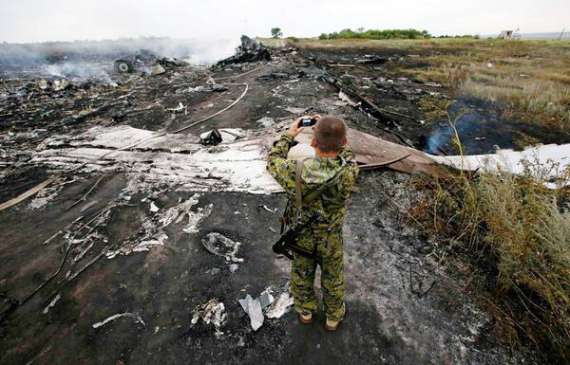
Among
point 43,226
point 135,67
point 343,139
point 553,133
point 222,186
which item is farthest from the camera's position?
point 135,67

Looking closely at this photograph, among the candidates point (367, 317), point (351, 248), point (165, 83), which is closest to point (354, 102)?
point (351, 248)

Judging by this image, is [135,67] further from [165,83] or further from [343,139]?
[343,139]

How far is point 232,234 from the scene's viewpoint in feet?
10.6

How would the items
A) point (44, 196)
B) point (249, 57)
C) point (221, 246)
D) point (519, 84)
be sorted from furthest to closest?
1. point (249, 57)
2. point (519, 84)
3. point (44, 196)
4. point (221, 246)

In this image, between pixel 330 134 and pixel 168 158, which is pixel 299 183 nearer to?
pixel 330 134

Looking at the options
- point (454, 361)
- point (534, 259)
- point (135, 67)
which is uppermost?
point (135, 67)

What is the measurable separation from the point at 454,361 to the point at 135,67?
712 inches

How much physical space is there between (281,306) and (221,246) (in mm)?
1015

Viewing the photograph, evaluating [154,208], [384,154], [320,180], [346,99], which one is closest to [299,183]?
[320,180]

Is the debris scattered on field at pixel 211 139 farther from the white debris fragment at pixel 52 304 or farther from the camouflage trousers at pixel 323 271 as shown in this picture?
the camouflage trousers at pixel 323 271

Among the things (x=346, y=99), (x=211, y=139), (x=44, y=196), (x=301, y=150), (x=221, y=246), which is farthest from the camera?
(x=346, y=99)

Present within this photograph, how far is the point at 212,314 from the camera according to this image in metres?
2.33

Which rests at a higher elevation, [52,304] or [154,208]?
[154,208]

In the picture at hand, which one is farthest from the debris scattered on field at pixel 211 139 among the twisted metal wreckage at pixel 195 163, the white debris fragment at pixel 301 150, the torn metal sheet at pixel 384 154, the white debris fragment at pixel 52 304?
the white debris fragment at pixel 52 304
